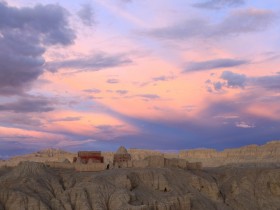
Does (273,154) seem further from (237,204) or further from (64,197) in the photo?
(64,197)

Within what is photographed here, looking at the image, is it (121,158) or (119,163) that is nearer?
(119,163)

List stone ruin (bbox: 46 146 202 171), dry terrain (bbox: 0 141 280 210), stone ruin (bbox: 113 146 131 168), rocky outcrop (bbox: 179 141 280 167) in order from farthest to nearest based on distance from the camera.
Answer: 1. rocky outcrop (bbox: 179 141 280 167)
2. stone ruin (bbox: 113 146 131 168)
3. stone ruin (bbox: 46 146 202 171)
4. dry terrain (bbox: 0 141 280 210)

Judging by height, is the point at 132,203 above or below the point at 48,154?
below

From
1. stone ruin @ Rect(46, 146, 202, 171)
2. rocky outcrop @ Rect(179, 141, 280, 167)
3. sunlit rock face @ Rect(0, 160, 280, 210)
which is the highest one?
rocky outcrop @ Rect(179, 141, 280, 167)

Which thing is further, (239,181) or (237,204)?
(239,181)

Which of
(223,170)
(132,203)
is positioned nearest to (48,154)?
(223,170)

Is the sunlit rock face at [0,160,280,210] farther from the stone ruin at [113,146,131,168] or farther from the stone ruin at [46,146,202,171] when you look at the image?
the stone ruin at [113,146,131,168]

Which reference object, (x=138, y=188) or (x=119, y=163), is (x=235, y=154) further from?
(x=138, y=188)

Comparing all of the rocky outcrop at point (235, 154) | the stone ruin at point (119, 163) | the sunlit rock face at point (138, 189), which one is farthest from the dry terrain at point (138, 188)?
the rocky outcrop at point (235, 154)

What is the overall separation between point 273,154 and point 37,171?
304ft

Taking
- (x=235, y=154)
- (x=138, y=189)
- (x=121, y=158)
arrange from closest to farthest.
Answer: (x=138, y=189)
(x=121, y=158)
(x=235, y=154)

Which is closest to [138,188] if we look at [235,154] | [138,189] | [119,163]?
[138,189]

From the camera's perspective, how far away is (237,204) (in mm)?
75812

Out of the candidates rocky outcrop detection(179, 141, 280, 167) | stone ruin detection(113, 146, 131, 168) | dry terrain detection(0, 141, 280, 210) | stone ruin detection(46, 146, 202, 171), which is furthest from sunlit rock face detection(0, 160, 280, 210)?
rocky outcrop detection(179, 141, 280, 167)
